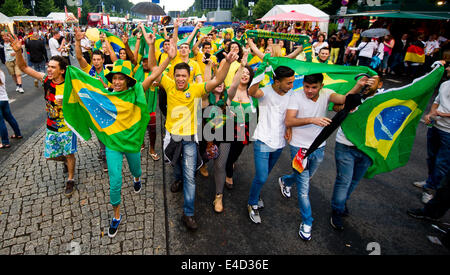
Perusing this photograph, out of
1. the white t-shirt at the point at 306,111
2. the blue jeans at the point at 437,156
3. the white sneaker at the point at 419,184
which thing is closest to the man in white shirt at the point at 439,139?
the blue jeans at the point at 437,156

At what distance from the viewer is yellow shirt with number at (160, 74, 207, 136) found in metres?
3.31

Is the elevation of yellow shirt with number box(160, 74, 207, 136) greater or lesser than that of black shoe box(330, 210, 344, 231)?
greater

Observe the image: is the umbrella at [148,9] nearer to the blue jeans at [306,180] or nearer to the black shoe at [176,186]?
the black shoe at [176,186]

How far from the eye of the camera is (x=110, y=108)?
10.6ft

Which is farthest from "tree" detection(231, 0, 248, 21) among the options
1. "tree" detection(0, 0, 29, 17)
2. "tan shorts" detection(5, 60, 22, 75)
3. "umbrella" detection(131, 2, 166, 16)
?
"tan shorts" detection(5, 60, 22, 75)

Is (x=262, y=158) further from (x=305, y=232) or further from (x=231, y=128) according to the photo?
(x=305, y=232)

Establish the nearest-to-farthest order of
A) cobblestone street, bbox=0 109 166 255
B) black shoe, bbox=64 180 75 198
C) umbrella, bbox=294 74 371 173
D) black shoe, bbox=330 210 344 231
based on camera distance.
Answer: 1. umbrella, bbox=294 74 371 173
2. cobblestone street, bbox=0 109 166 255
3. black shoe, bbox=330 210 344 231
4. black shoe, bbox=64 180 75 198

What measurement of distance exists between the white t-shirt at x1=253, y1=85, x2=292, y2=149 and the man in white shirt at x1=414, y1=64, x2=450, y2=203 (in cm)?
235

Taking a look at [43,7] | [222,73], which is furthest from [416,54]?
[43,7]

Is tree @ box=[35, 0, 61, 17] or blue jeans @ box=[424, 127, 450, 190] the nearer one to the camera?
blue jeans @ box=[424, 127, 450, 190]

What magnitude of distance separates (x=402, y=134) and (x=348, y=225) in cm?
139

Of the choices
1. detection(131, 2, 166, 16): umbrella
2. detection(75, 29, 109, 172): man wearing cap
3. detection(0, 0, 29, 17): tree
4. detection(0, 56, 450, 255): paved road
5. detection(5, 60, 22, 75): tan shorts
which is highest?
detection(0, 0, 29, 17): tree

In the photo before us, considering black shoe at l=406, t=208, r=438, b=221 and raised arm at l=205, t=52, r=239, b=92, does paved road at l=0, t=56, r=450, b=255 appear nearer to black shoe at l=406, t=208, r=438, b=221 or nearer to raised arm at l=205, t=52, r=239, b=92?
black shoe at l=406, t=208, r=438, b=221
